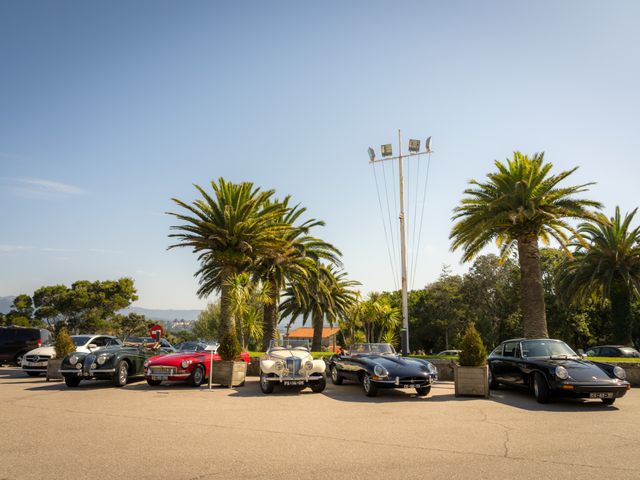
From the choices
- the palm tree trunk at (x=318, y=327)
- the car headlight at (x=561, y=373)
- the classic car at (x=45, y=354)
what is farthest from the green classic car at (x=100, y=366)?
the palm tree trunk at (x=318, y=327)

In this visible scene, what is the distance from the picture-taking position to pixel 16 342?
22562 mm

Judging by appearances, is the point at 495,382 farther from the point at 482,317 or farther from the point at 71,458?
the point at 482,317

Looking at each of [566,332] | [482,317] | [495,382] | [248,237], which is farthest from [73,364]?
[482,317]

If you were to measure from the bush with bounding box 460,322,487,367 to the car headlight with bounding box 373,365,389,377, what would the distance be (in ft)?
7.41

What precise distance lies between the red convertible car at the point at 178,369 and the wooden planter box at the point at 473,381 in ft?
23.0

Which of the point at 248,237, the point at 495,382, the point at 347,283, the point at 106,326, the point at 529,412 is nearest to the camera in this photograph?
the point at 529,412

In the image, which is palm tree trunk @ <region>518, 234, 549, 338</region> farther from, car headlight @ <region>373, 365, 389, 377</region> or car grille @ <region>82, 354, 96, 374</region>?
car grille @ <region>82, 354, 96, 374</region>

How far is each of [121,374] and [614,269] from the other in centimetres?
Result: 2773

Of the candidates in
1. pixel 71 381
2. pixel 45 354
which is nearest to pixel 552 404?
pixel 71 381

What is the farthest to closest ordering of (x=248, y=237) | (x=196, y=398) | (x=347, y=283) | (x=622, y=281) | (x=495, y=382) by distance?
1. (x=347, y=283)
2. (x=622, y=281)
3. (x=248, y=237)
4. (x=495, y=382)
5. (x=196, y=398)

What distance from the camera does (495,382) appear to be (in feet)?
43.4

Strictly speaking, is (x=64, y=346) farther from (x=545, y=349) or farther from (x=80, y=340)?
(x=545, y=349)

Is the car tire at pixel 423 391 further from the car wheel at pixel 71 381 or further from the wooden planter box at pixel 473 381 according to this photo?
the car wheel at pixel 71 381

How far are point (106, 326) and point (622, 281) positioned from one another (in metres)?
57.1
